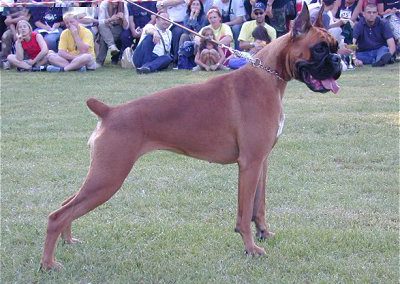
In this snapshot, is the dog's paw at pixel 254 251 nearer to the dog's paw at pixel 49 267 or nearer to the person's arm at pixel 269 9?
the dog's paw at pixel 49 267

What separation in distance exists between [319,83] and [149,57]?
11833 millimetres

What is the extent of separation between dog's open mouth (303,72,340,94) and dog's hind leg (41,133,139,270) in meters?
1.34

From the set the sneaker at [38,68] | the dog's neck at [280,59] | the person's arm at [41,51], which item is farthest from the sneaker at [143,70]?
the dog's neck at [280,59]

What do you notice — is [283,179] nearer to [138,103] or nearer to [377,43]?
[138,103]

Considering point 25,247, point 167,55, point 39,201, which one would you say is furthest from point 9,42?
point 25,247

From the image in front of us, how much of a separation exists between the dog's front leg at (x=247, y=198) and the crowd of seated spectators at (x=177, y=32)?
1052cm

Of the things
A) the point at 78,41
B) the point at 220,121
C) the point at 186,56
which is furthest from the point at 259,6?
the point at 220,121

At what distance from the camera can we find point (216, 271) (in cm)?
473

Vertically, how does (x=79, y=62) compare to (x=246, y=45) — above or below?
below

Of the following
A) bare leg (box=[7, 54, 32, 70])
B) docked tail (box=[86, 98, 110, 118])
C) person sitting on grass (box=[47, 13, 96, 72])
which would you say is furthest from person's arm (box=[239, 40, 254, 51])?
docked tail (box=[86, 98, 110, 118])

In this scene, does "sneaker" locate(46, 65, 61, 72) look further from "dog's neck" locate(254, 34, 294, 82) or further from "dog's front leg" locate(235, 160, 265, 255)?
"dog's front leg" locate(235, 160, 265, 255)

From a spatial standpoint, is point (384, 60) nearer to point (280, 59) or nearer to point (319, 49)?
point (280, 59)

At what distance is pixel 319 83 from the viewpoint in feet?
16.6

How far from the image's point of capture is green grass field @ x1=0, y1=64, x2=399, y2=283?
477 cm
